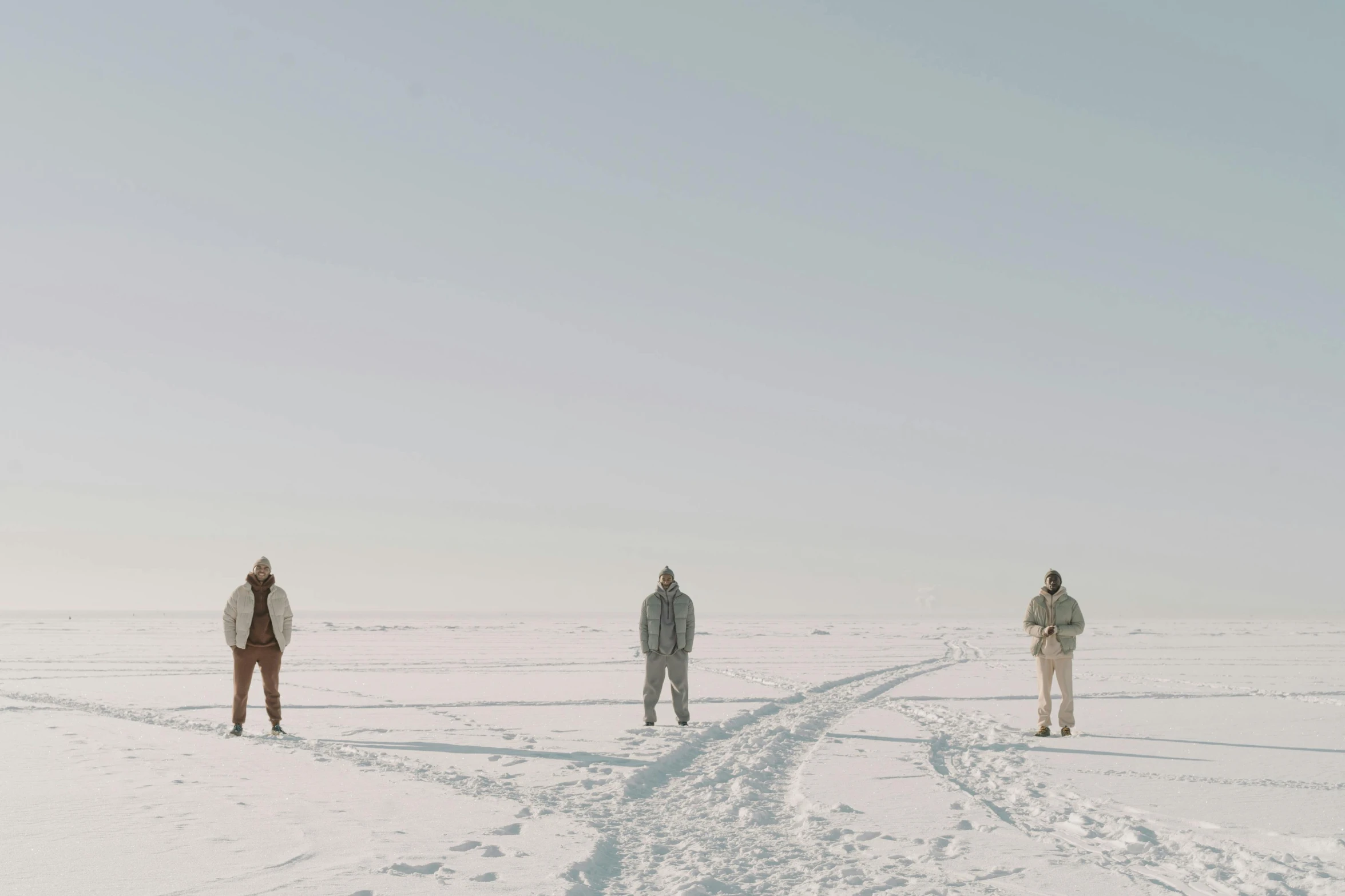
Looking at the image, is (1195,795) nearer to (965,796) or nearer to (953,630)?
(965,796)

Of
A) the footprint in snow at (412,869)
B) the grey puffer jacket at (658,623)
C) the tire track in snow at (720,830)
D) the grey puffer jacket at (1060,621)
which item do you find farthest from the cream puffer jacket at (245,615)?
the grey puffer jacket at (1060,621)

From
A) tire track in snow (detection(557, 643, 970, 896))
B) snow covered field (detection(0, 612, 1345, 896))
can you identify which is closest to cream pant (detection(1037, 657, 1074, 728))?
snow covered field (detection(0, 612, 1345, 896))

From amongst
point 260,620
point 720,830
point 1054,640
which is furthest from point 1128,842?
point 260,620

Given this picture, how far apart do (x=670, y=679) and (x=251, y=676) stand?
17.2 ft

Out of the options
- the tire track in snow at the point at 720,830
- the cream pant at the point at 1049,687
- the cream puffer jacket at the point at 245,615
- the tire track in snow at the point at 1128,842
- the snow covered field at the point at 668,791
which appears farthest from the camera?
the cream pant at the point at 1049,687

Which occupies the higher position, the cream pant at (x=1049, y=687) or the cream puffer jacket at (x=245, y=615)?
the cream puffer jacket at (x=245, y=615)

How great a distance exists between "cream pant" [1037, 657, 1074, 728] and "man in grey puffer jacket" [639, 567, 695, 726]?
448 cm

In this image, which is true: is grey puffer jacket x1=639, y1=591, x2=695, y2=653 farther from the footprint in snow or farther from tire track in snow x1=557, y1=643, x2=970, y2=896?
the footprint in snow

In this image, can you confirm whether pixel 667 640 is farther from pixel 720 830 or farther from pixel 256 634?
pixel 720 830

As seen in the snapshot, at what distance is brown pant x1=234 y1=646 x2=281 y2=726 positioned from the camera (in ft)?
A: 39.1

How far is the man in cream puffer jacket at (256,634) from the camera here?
39.0 feet

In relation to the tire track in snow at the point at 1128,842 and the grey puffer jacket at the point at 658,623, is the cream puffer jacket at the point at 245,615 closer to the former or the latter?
the grey puffer jacket at the point at 658,623

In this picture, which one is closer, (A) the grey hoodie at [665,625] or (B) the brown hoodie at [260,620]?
(B) the brown hoodie at [260,620]

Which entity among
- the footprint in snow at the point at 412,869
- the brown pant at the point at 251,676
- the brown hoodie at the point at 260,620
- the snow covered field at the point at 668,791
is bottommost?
the snow covered field at the point at 668,791
